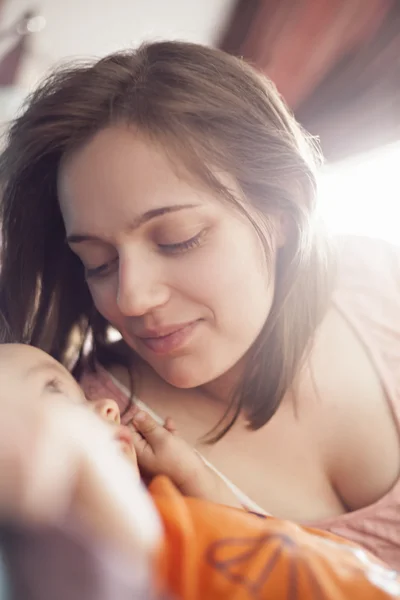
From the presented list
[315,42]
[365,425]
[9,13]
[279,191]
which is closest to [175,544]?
[365,425]

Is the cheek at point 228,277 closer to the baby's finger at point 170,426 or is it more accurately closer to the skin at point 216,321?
the skin at point 216,321

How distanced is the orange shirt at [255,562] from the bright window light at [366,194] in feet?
2.96

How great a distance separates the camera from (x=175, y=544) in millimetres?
475

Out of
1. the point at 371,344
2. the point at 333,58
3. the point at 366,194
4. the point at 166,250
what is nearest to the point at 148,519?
the point at 166,250

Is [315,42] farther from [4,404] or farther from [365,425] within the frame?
[4,404]

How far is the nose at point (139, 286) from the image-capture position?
2.00ft

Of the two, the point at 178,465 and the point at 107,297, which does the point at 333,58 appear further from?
the point at 178,465

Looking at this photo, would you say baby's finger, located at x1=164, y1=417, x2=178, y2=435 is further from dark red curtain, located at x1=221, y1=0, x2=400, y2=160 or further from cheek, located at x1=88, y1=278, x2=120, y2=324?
dark red curtain, located at x1=221, y1=0, x2=400, y2=160

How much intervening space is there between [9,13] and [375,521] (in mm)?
1420

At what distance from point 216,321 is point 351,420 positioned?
0.26m

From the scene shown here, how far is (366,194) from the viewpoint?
1388 millimetres

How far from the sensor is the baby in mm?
411

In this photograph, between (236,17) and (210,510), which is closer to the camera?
(210,510)

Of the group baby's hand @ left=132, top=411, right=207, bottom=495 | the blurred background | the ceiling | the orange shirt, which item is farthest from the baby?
the ceiling
